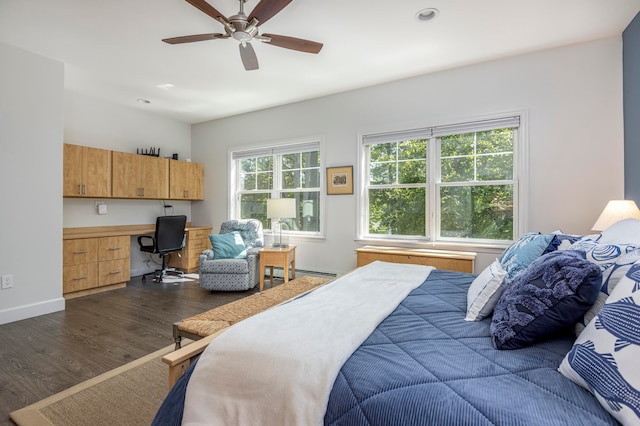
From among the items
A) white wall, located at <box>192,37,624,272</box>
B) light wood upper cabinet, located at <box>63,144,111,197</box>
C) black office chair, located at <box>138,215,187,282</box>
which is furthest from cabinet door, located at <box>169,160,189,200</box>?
white wall, located at <box>192,37,624,272</box>

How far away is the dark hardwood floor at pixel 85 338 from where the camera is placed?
1937mm

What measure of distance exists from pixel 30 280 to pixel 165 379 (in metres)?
2.38

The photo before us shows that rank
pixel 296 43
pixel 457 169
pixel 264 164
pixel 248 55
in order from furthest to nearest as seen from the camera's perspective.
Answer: pixel 264 164 < pixel 457 169 < pixel 248 55 < pixel 296 43

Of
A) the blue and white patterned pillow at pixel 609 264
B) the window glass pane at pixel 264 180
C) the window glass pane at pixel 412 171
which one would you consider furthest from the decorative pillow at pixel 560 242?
the window glass pane at pixel 264 180

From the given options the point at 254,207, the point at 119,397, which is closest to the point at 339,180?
the point at 254,207

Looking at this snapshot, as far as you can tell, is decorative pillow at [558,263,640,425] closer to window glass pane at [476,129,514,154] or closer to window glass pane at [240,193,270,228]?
window glass pane at [476,129,514,154]

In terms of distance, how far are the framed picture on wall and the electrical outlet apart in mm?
3630

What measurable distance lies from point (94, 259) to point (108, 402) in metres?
2.85

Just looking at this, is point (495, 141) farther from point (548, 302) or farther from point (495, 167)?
point (548, 302)

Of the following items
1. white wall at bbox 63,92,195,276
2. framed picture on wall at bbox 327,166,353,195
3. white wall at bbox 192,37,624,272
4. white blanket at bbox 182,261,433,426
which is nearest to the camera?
white blanket at bbox 182,261,433,426

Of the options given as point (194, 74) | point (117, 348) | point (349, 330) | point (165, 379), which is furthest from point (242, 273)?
point (349, 330)

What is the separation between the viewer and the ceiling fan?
6.59ft

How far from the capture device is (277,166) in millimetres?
4922

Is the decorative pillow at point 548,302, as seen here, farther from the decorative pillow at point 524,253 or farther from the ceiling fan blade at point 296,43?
the ceiling fan blade at point 296,43
